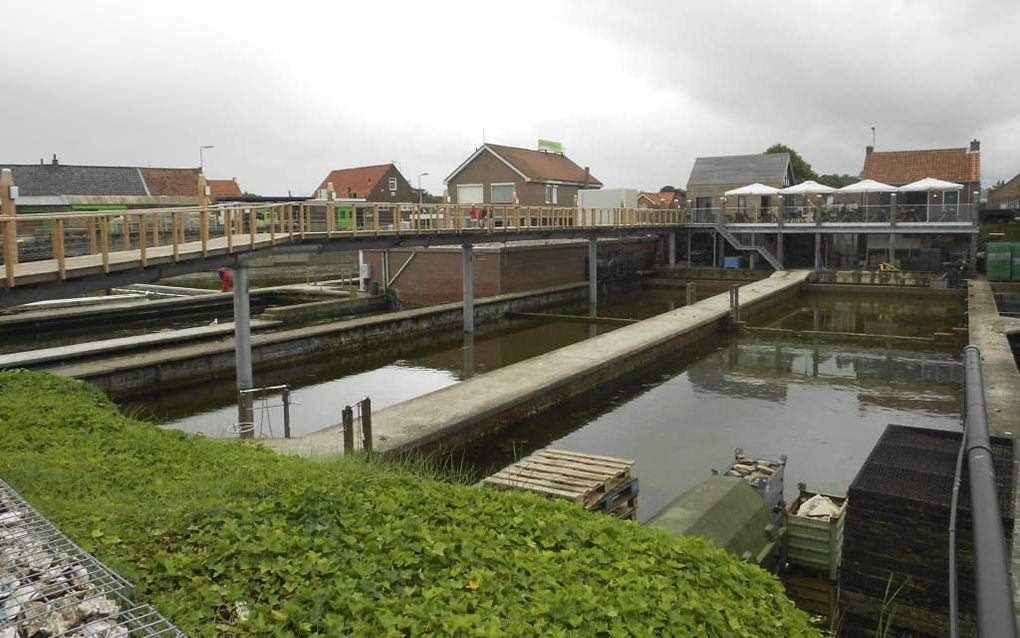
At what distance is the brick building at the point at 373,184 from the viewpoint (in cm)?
6086

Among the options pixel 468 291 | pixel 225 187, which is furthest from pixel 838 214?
pixel 225 187

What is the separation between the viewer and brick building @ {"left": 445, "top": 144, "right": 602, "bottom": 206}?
45.5 meters

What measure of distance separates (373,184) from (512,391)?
48959 mm

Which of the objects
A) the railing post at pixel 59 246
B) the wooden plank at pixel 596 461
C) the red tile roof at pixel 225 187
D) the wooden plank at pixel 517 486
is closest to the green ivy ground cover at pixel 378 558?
the wooden plank at pixel 517 486

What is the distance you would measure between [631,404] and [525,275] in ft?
58.6

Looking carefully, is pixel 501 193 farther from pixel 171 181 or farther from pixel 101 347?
pixel 101 347

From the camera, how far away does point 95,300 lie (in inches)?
1193

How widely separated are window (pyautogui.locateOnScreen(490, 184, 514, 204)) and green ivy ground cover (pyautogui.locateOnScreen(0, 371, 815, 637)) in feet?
129

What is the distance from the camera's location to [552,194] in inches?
1852

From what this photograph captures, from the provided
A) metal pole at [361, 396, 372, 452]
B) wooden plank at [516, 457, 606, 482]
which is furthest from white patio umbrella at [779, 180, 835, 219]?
metal pole at [361, 396, 372, 452]

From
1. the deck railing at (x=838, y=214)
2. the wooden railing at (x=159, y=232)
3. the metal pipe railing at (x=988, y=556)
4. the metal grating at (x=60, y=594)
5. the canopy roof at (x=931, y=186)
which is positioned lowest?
the metal grating at (x=60, y=594)

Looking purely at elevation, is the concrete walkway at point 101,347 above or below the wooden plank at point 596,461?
above

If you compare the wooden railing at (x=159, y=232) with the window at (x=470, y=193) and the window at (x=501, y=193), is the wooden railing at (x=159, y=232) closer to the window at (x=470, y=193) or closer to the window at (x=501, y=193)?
the window at (x=501, y=193)

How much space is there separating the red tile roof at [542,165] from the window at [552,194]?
48 centimetres
